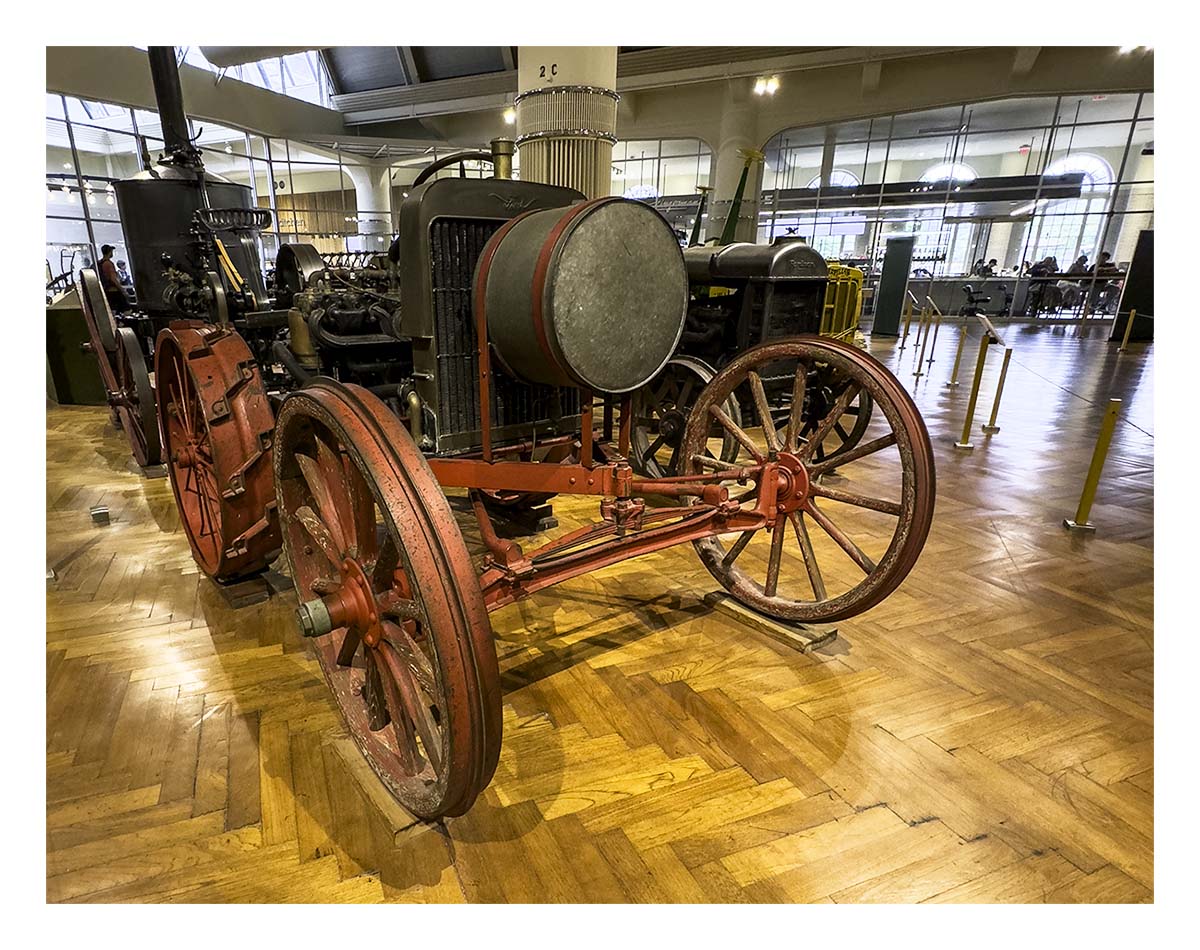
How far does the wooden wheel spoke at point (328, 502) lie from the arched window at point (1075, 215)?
53.0 ft

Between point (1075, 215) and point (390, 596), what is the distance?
667 inches

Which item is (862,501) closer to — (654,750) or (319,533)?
(654,750)

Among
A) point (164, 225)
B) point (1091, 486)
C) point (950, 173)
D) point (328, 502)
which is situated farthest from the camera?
point (950, 173)

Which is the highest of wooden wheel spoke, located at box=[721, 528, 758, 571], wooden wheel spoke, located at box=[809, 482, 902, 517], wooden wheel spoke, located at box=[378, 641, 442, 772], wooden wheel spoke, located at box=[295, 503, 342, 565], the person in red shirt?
the person in red shirt

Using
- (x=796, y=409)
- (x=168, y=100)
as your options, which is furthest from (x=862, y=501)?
(x=168, y=100)

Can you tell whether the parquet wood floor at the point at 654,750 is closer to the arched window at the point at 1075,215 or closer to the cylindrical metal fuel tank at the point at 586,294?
the cylindrical metal fuel tank at the point at 586,294

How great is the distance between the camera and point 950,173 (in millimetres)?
13695

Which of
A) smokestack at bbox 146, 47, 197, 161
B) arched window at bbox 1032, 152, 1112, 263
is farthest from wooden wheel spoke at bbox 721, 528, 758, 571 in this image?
arched window at bbox 1032, 152, 1112, 263

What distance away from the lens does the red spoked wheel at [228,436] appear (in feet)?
7.71

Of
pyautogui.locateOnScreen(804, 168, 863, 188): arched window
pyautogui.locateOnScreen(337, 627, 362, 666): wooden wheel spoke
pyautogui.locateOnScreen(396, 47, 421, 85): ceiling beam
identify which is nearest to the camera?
pyautogui.locateOnScreen(337, 627, 362, 666): wooden wheel spoke

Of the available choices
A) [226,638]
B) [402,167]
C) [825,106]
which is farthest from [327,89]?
[226,638]

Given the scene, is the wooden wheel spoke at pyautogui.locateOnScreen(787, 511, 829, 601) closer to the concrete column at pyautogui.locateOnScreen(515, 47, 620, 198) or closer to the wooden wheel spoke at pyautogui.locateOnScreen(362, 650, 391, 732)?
the wooden wheel spoke at pyautogui.locateOnScreen(362, 650, 391, 732)

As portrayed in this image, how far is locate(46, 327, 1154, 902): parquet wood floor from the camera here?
5.12 ft

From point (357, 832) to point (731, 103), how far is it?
43.6 feet
